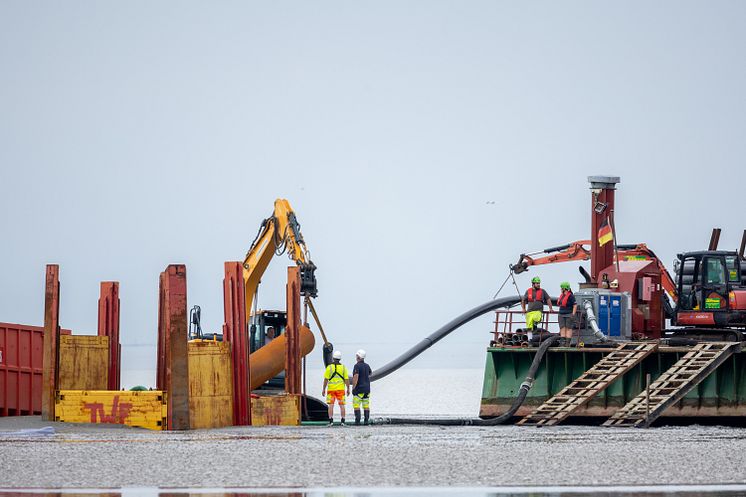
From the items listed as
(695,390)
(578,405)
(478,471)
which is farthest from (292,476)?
(695,390)

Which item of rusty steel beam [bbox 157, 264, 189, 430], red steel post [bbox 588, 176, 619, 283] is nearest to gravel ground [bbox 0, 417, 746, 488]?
rusty steel beam [bbox 157, 264, 189, 430]

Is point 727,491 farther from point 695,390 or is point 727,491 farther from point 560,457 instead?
point 695,390

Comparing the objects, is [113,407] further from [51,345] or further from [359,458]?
[359,458]

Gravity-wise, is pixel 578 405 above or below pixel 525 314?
below

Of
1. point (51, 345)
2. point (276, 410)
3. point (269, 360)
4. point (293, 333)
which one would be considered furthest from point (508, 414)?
point (51, 345)

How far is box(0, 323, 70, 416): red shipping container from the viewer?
29.8 m

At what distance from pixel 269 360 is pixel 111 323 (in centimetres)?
525

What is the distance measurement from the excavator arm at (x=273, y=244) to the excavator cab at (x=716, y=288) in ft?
34.1

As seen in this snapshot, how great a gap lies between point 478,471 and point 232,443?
5.94 metres

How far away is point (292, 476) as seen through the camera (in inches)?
698

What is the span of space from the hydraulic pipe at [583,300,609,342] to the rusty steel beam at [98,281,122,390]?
11638mm

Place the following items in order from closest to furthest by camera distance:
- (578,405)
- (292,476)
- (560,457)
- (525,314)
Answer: (292,476) < (560,457) < (578,405) < (525,314)

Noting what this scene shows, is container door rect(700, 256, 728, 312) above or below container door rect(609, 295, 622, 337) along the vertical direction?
above

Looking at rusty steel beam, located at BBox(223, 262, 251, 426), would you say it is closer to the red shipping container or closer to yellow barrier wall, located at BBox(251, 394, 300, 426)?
yellow barrier wall, located at BBox(251, 394, 300, 426)
